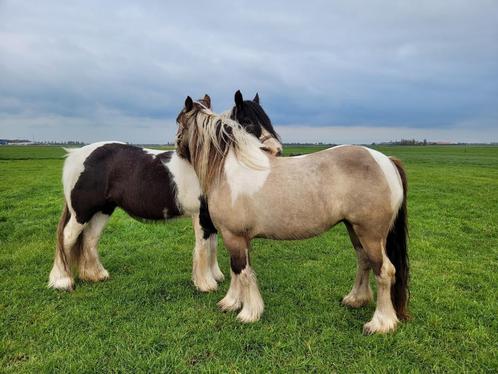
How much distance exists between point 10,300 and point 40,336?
1.09 metres

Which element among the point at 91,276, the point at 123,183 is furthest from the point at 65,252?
the point at 123,183

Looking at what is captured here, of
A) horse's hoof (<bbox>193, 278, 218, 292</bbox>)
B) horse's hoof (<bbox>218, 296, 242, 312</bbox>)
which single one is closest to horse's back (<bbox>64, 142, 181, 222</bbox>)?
horse's hoof (<bbox>193, 278, 218, 292</bbox>)

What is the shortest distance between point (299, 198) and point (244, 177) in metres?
0.59

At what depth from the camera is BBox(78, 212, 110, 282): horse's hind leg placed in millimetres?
4668

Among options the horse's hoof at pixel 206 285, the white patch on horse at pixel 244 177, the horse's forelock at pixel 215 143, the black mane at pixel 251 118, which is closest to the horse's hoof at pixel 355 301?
the horse's hoof at pixel 206 285

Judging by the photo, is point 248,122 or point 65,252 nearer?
point 248,122

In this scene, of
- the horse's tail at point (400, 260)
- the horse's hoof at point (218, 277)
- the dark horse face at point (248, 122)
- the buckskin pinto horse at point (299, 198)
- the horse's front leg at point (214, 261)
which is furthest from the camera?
the horse's hoof at point (218, 277)

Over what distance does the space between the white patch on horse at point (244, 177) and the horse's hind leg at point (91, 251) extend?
2243 millimetres

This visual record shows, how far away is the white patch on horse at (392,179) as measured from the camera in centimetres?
321

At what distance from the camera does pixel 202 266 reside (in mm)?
4355

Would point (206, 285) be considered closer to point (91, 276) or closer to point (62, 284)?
point (91, 276)

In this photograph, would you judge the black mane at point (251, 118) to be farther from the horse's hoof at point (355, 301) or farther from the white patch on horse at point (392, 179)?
the horse's hoof at point (355, 301)

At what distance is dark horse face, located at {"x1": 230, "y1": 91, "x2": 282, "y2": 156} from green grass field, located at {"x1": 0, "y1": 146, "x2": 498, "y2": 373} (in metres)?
1.55

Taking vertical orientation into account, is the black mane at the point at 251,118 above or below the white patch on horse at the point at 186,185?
above
